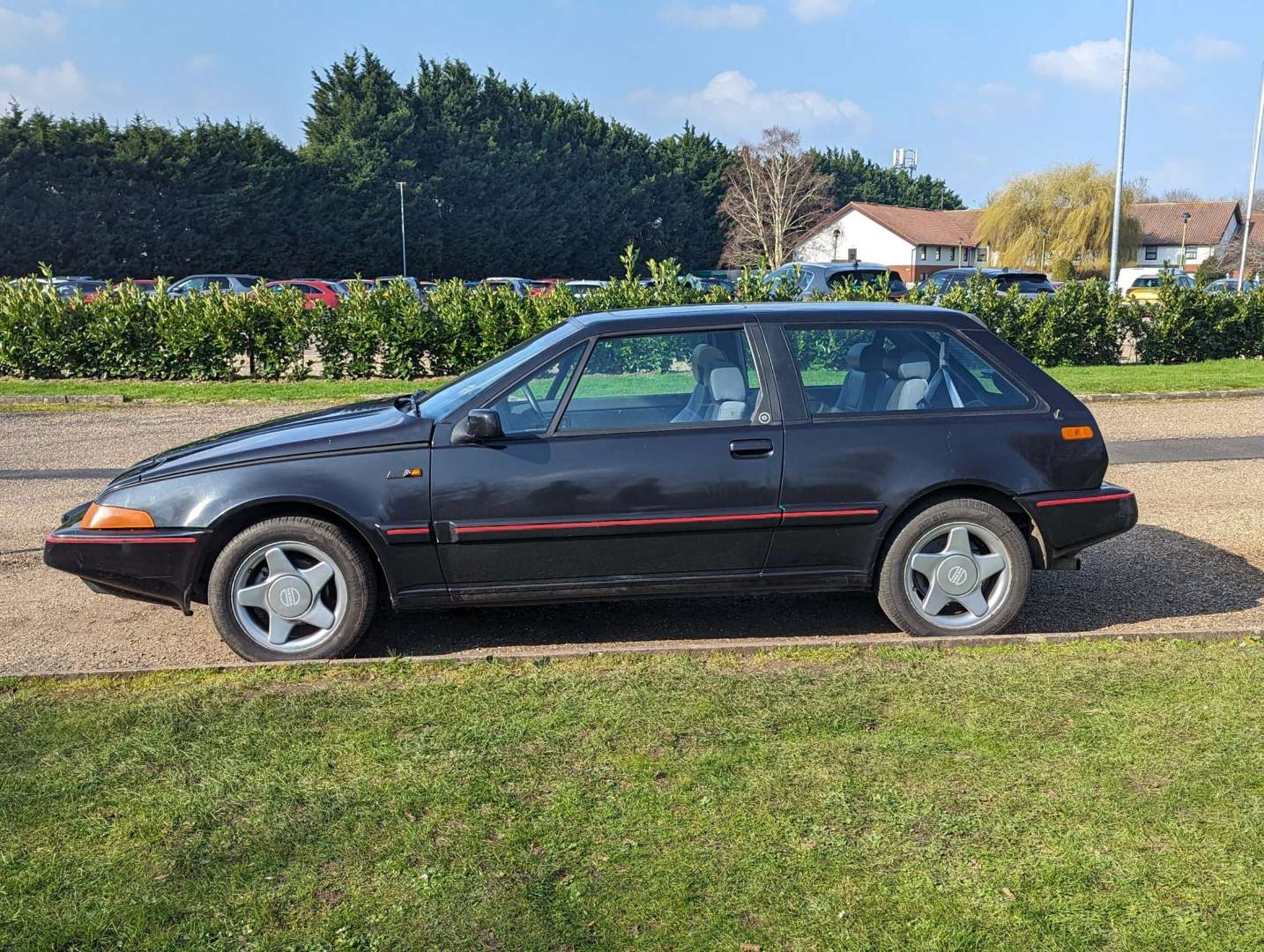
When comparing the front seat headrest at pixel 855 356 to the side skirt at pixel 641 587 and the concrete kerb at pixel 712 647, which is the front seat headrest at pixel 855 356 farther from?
the concrete kerb at pixel 712 647

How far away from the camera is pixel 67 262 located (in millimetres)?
50500

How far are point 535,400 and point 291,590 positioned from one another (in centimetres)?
139

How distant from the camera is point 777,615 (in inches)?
238

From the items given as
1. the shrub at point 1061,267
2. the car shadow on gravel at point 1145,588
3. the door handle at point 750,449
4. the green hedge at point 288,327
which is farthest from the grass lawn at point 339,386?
the shrub at point 1061,267

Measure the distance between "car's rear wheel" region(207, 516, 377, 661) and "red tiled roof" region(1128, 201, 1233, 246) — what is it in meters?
84.7

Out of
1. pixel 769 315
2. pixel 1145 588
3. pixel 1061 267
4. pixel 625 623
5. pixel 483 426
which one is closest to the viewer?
pixel 483 426

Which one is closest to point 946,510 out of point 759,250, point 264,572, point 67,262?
point 264,572

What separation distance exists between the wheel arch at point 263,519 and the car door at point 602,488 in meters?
0.36

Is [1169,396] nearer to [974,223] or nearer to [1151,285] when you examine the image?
[1151,285]

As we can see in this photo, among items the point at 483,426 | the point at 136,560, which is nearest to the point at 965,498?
the point at 483,426

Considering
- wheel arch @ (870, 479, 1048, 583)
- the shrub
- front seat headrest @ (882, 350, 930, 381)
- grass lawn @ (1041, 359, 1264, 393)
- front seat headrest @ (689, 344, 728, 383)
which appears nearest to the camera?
wheel arch @ (870, 479, 1048, 583)

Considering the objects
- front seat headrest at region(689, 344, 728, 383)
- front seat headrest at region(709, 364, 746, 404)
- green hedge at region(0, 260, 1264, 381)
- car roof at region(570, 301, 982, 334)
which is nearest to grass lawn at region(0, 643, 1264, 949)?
front seat headrest at region(709, 364, 746, 404)

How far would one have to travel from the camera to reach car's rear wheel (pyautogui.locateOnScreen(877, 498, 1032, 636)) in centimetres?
542

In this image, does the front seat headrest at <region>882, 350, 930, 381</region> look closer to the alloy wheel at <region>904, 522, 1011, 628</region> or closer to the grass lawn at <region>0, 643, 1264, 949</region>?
the alloy wheel at <region>904, 522, 1011, 628</region>
